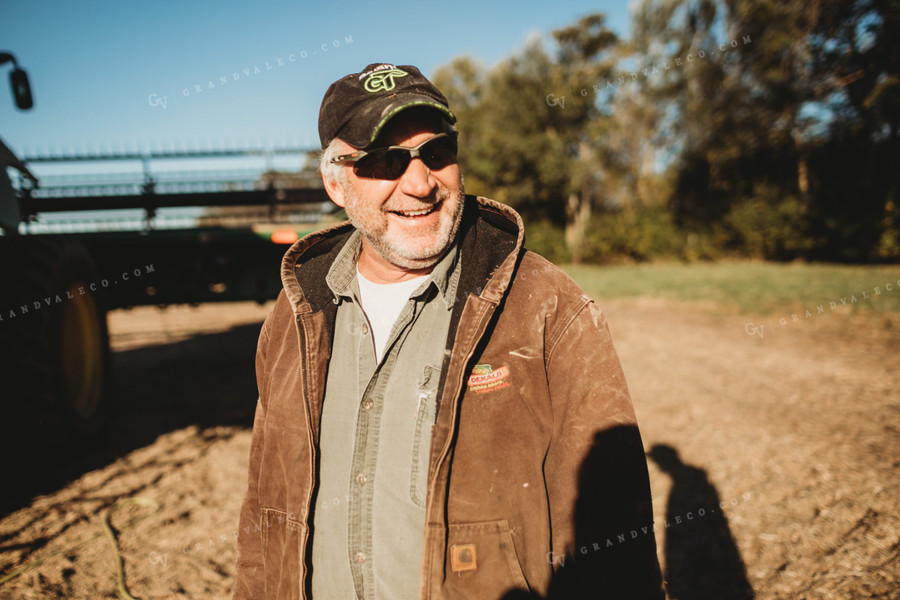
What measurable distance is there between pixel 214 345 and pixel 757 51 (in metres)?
26.1

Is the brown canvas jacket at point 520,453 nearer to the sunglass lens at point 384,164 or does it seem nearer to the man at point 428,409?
the man at point 428,409

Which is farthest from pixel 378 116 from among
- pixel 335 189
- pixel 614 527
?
pixel 614 527

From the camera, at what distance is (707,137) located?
2678cm

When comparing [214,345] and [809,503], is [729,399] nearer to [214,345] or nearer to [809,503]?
[809,503]

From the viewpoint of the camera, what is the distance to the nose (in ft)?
4.99

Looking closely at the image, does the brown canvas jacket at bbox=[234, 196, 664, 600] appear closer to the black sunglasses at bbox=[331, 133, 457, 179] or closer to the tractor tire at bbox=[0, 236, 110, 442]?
the black sunglasses at bbox=[331, 133, 457, 179]

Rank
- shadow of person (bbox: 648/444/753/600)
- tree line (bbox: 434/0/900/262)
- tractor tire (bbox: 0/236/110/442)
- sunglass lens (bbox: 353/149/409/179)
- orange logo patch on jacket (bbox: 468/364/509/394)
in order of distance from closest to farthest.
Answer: orange logo patch on jacket (bbox: 468/364/509/394), sunglass lens (bbox: 353/149/409/179), shadow of person (bbox: 648/444/753/600), tractor tire (bbox: 0/236/110/442), tree line (bbox: 434/0/900/262)

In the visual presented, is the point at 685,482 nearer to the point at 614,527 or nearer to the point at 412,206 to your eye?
the point at 614,527

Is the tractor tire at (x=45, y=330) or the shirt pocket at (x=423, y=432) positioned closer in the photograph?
the shirt pocket at (x=423, y=432)

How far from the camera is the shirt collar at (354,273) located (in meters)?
1.46

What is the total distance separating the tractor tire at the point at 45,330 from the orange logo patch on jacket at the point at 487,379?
344cm

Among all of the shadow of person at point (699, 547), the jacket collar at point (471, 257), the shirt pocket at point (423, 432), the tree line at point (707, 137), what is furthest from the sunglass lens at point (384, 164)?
the tree line at point (707, 137)

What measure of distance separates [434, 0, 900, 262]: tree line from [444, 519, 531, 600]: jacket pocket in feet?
58.4

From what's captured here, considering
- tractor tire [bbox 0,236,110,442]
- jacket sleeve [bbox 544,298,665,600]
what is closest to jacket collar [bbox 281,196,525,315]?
jacket sleeve [bbox 544,298,665,600]
